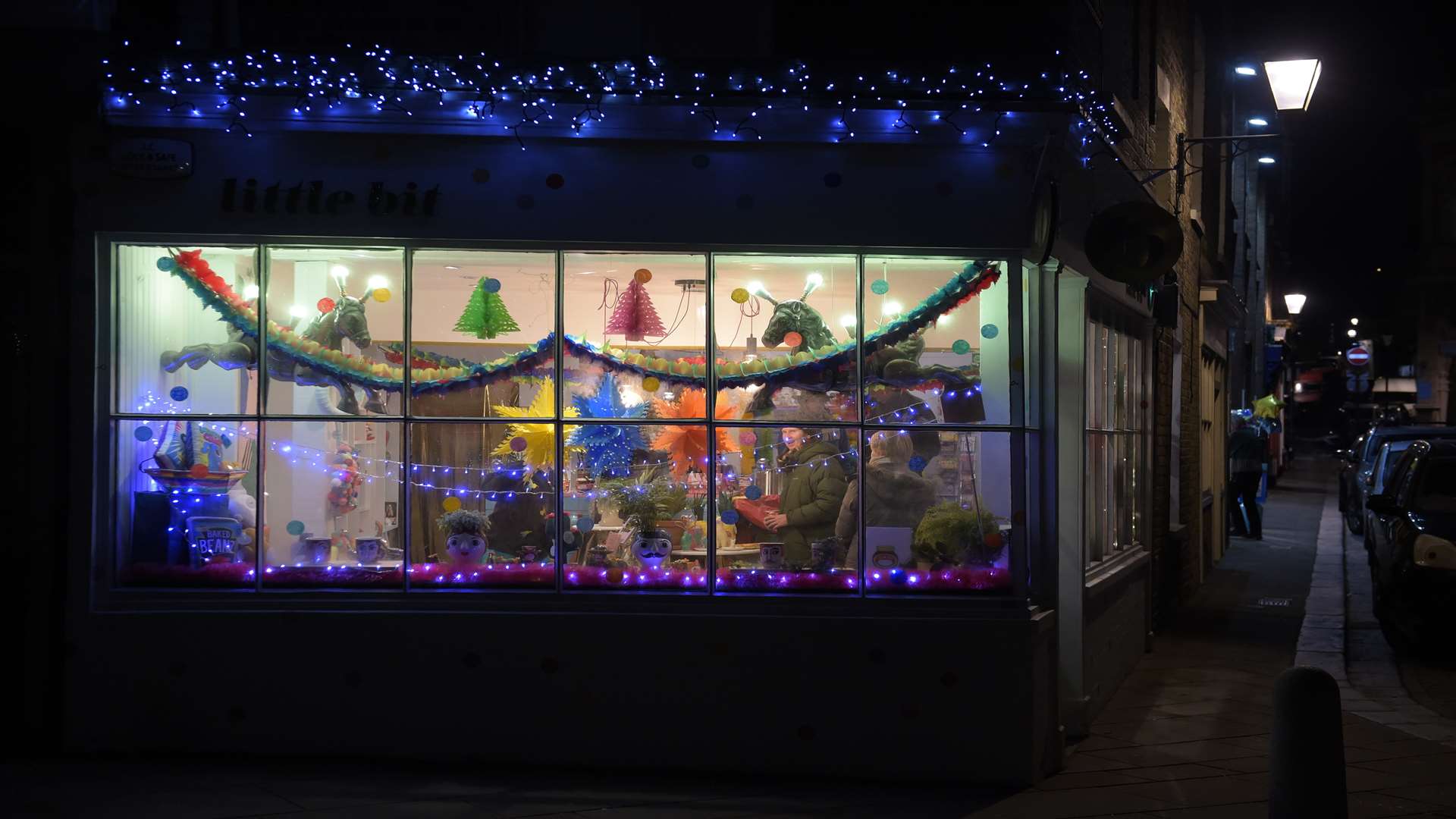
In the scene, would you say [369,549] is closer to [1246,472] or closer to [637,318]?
[637,318]

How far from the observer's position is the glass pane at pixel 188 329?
7.05 meters

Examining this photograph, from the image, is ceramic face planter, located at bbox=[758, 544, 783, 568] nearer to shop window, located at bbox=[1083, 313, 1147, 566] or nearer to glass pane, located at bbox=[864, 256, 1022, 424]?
glass pane, located at bbox=[864, 256, 1022, 424]

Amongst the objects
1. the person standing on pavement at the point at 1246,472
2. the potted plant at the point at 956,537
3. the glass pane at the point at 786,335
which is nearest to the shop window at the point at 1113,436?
the potted plant at the point at 956,537

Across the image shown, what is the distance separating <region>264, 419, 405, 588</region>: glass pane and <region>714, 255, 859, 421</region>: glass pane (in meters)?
1.85

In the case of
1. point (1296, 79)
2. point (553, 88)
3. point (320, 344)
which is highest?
point (1296, 79)

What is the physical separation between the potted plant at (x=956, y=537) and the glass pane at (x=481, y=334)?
6.87ft

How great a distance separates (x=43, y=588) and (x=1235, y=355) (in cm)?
2124

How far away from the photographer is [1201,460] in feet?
53.6

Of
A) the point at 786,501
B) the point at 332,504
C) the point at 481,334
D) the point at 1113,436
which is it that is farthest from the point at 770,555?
the point at 1113,436

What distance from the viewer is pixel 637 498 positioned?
7059 mm

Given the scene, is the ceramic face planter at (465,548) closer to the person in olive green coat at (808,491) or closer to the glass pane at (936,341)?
the person in olive green coat at (808,491)

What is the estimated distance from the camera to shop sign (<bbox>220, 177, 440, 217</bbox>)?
Answer: 6.84 metres

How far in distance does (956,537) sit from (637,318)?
2083 mm

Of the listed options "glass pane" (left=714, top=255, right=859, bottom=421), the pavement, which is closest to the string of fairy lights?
"glass pane" (left=714, top=255, right=859, bottom=421)
